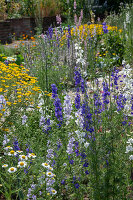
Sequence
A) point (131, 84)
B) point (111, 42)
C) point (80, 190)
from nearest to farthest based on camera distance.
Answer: point (80, 190), point (131, 84), point (111, 42)

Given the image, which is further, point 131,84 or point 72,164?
point 131,84

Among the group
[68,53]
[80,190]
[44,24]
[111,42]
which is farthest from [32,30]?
[80,190]

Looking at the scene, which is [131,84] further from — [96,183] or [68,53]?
[68,53]

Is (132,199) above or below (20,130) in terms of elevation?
below

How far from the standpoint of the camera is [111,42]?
7520 mm

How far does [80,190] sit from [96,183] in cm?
26

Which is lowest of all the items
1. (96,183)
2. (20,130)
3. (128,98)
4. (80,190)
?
(80,190)

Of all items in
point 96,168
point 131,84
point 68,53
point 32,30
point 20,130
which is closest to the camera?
point 96,168

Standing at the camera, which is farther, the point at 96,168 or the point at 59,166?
the point at 59,166

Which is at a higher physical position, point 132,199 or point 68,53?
point 68,53

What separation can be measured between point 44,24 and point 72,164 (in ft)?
35.1

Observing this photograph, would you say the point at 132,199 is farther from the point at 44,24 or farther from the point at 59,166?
the point at 44,24

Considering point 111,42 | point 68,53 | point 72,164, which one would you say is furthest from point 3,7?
point 72,164

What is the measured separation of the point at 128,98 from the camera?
9.18 ft
